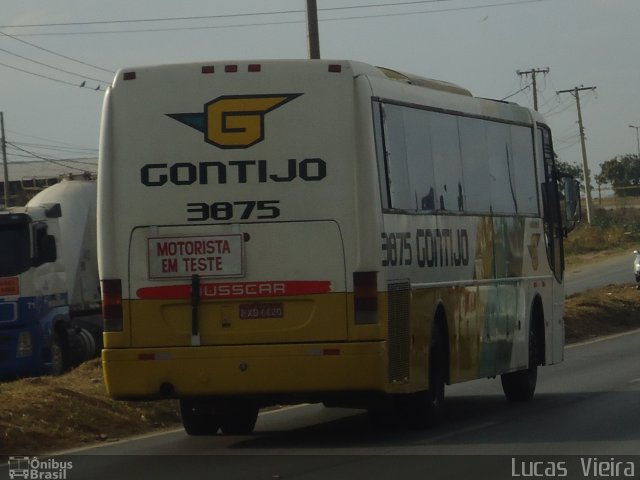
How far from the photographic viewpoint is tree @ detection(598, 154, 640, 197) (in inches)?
5861

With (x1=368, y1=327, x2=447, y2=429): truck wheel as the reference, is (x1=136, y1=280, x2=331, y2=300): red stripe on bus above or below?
above

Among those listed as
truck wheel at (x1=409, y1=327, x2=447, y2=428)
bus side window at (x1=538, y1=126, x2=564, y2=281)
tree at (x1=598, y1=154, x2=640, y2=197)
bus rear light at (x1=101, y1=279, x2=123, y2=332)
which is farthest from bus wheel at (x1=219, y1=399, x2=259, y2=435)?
tree at (x1=598, y1=154, x2=640, y2=197)

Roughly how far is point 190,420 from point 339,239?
288cm

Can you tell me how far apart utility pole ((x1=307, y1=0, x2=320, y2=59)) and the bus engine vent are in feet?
48.0

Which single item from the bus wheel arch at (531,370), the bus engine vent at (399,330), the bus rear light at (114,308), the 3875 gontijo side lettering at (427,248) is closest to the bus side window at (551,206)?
the bus wheel arch at (531,370)

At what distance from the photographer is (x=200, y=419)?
1576 cm

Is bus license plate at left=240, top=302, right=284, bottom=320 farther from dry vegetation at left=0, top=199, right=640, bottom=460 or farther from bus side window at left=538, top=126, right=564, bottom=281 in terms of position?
bus side window at left=538, top=126, right=564, bottom=281

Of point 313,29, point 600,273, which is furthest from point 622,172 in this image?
point 313,29

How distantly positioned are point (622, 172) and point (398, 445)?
139 m

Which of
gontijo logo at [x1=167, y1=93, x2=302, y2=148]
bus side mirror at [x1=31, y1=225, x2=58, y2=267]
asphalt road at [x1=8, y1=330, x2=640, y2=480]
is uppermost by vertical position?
gontijo logo at [x1=167, y1=93, x2=302, y2=148]

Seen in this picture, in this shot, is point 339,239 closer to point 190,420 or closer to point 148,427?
point 190,420

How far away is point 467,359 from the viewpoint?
54.7 ft

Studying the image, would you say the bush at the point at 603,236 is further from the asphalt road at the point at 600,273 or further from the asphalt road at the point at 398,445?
the asphalt road at the point at 398,445

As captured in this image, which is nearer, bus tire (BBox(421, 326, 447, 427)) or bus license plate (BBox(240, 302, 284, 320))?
bus license plate (BBox(240, 302, 284, 320))
